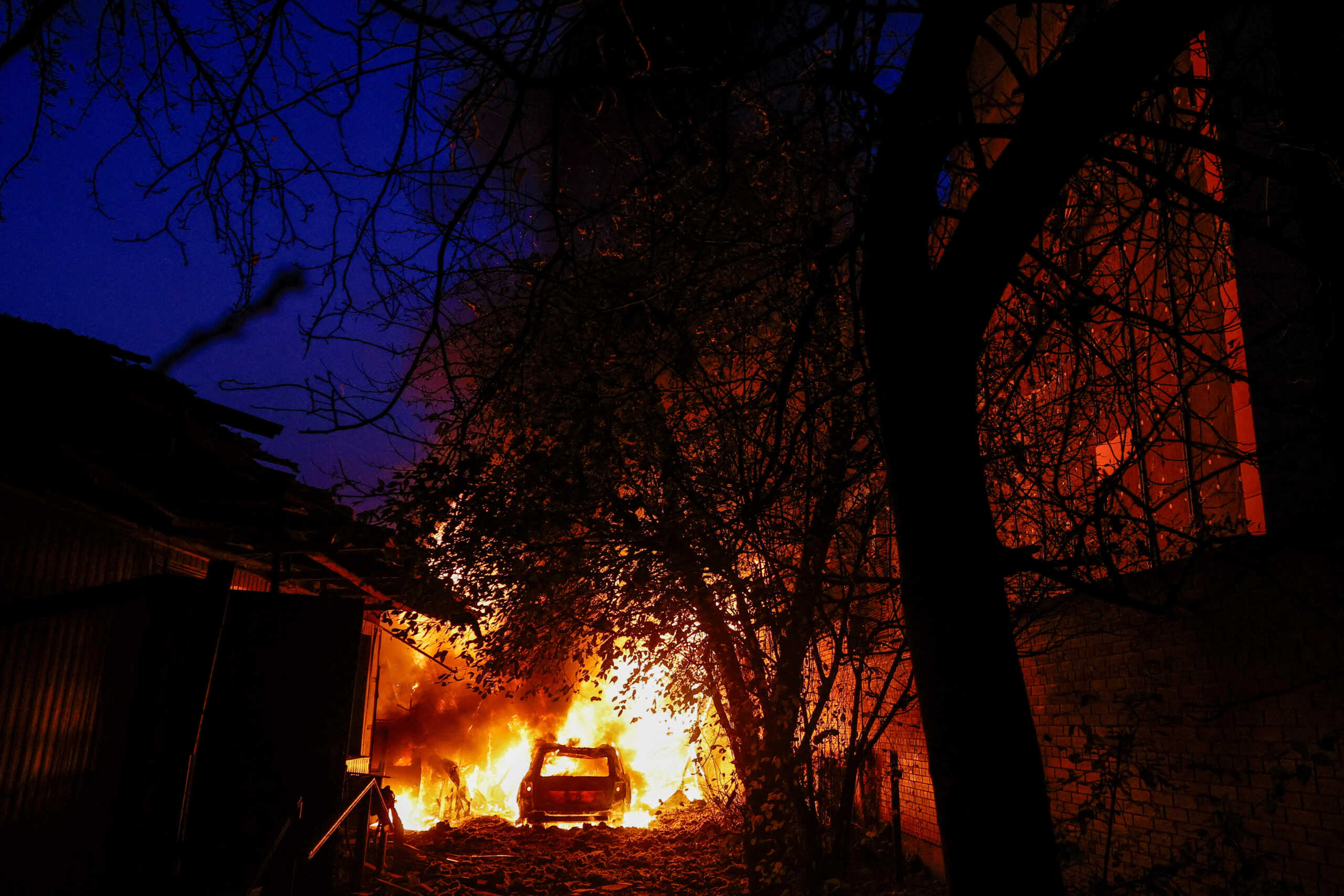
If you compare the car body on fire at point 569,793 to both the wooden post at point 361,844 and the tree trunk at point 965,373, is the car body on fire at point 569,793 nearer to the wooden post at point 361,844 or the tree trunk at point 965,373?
the wooden post at point 361,844

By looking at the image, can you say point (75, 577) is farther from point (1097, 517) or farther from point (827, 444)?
point (1097, 517)

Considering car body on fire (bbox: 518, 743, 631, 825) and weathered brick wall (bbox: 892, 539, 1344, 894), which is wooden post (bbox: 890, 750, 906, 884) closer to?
weathered brick wall (bbox: 892, 539, 1344, 894)

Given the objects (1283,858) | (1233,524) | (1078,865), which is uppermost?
(1233,524)

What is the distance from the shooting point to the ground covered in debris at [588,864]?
34.8 feet

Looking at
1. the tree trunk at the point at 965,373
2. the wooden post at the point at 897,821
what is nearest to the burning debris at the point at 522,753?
the wooden post at the point at 897,821

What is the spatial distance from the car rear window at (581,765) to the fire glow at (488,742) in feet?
2.09

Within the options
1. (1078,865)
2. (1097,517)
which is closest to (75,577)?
(1097,517)

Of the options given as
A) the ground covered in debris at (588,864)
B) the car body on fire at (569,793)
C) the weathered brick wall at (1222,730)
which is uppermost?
the weathered brick wall at (1222,730)

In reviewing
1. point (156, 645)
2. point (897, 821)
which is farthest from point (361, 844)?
point (897, 821)

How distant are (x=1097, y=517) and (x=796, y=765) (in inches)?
157

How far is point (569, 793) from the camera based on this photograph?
56.7 ft

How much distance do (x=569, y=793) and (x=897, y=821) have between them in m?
8.55

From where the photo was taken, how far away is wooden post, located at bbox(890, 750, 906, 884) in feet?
35.0

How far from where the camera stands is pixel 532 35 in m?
3.59
